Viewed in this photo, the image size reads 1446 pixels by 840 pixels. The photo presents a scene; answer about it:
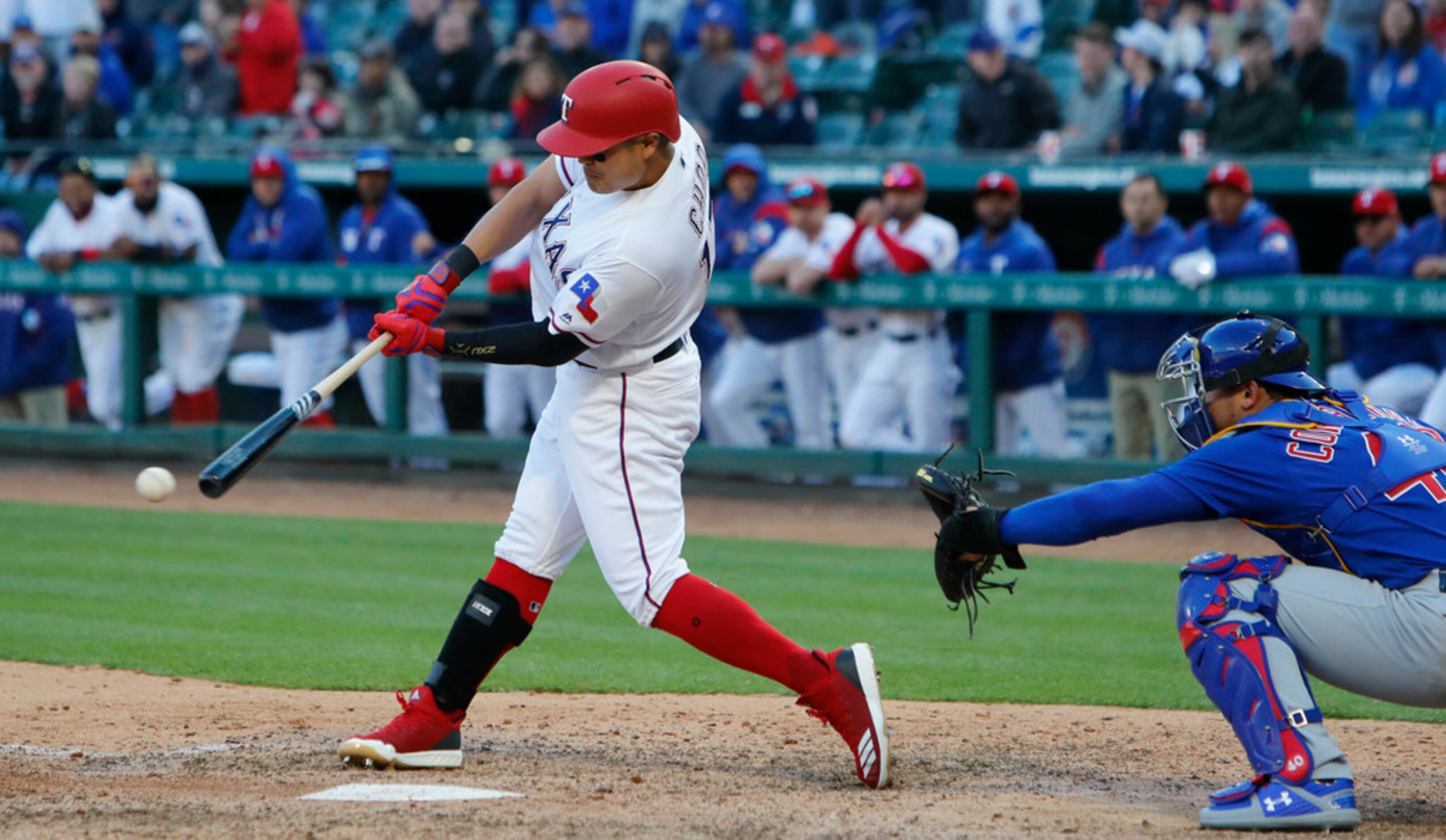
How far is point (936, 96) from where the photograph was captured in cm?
1117

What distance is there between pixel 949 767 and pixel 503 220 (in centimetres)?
165

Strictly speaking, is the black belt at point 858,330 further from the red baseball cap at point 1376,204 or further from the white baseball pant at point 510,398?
the red baseball cap at point 1376,204

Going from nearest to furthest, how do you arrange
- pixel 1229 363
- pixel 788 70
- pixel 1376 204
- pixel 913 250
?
pixel 1229 363, pixel 1376 204, pixel 913 250, pixel 788 70

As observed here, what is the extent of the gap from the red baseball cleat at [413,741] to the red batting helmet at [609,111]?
1287 mm

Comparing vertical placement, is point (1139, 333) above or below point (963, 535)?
below

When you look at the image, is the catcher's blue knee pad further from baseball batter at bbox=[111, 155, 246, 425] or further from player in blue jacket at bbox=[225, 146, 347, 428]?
baseball batter at bbox=[111, 155, 246, 425]

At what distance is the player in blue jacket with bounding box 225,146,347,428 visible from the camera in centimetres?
966

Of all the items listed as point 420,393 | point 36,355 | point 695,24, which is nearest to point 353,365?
point 420,393

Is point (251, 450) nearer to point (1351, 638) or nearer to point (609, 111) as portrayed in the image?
point (609, 111)

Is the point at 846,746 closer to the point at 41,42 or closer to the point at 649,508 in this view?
the point at 649,508

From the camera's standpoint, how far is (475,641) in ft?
12.6

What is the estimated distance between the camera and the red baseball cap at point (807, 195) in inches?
347

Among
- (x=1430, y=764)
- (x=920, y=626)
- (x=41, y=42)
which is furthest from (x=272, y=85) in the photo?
(x=1430, y=764)

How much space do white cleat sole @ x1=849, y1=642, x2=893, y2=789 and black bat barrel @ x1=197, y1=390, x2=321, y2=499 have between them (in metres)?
1.32
